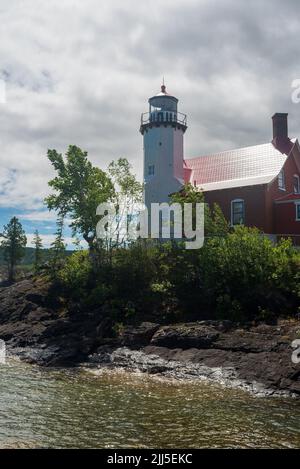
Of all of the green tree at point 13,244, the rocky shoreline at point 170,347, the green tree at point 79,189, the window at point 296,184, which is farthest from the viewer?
the green tree at point 13,244

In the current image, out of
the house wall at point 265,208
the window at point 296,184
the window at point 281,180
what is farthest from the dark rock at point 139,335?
the window at point 296,184

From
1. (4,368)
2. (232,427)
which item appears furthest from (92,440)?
(4,368)

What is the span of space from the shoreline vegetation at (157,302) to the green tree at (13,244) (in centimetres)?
3431

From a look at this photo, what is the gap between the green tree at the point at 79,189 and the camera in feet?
102

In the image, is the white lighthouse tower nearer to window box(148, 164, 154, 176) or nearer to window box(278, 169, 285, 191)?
window box(148, 164, 154, 176)

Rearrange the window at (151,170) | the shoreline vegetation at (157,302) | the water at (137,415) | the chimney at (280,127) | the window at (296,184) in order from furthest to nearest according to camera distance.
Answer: the window at (151,170) → the window at (296,184) → the chimney at (280,127) → the shoreline vegetation at (157,302) → the water at (137,415)

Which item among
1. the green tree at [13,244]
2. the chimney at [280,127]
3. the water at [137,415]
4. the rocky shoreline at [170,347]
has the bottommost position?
the water at [137,415]

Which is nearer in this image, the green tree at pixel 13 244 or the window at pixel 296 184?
the window at pixel 296 184

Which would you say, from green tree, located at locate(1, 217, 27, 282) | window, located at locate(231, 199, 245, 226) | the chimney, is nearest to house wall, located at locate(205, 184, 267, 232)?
window, located at locate(231, 199, 245, 226)

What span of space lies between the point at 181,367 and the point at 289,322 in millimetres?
6145

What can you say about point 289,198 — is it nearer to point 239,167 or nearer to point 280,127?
point 239,167

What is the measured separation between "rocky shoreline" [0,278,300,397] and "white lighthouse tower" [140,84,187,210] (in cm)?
1743

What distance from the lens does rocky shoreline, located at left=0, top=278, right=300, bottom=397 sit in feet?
55.7

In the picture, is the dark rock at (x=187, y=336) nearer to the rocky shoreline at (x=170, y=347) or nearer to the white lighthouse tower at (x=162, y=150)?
the rocky shoreline at (x=170, y=347)
